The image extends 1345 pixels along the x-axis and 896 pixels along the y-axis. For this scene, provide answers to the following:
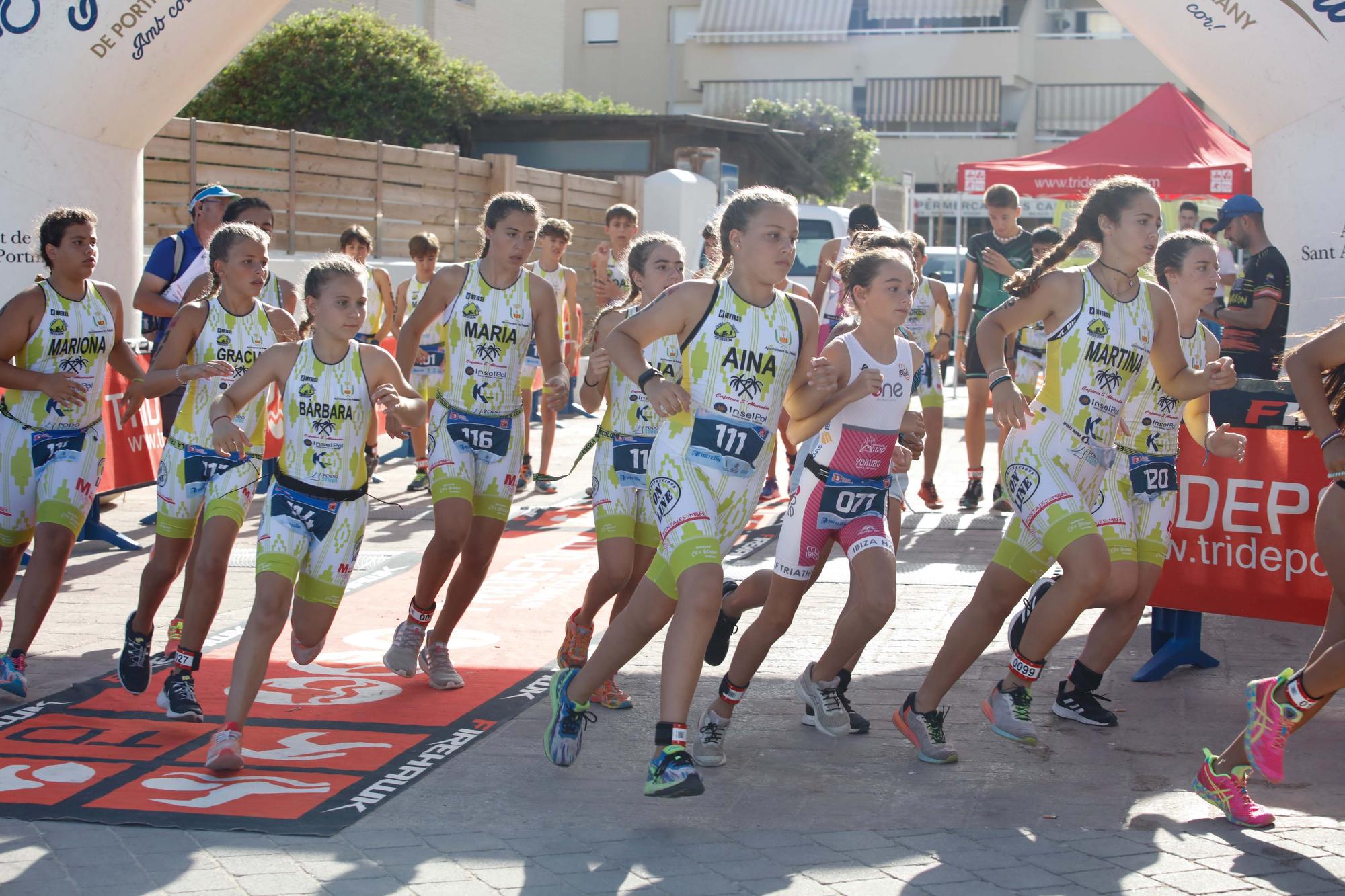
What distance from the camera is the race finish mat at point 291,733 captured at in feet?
14.9

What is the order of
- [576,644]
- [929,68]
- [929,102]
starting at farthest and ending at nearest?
[929,102] < [929,68] < [576,644]

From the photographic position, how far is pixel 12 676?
18.8ft

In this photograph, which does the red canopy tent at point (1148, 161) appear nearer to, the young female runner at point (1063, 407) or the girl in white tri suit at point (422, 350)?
the girl in white tri suit at point (422, 350)

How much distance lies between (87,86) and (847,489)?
19.4 ft

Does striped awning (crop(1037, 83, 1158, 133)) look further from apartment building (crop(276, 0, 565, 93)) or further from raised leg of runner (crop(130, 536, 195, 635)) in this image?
raised leg of runner (crop(130, 536, 195, 635))

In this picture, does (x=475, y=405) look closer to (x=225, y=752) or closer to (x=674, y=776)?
(x=225, y=752)

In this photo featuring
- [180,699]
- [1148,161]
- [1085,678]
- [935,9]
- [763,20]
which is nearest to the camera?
[180,699]

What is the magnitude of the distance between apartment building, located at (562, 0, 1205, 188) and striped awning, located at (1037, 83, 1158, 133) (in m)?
0.04

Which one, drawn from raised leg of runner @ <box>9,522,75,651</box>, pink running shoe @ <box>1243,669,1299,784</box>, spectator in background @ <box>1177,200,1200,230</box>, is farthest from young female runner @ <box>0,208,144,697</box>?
spectator in background @ <box>1177,200,1200,230</box>

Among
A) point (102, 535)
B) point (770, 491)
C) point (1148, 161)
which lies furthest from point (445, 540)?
point (1148, 161)

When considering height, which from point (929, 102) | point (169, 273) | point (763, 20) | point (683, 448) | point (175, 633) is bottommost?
point (175, 633)

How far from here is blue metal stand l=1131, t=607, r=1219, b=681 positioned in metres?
6.31

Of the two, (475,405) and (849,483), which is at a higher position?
(475,405)

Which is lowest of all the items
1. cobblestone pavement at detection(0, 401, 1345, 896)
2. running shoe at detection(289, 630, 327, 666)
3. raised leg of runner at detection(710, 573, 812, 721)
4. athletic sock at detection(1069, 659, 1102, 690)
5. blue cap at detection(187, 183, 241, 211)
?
cobblestone pavement at detection(0, 401, 1345, 896)
